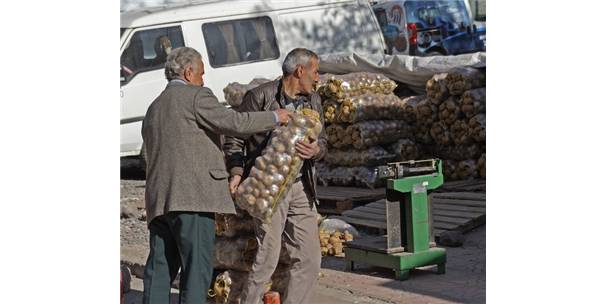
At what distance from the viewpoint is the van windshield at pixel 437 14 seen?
19281 mm

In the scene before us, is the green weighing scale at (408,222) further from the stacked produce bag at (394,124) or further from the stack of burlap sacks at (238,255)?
the stacked produce bag at (394,124)

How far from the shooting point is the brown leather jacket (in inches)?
254

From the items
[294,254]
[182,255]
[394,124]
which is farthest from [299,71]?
[394,124]

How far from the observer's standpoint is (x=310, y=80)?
6430 millimetres

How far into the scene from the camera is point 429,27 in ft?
63.6

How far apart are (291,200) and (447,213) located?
365cm

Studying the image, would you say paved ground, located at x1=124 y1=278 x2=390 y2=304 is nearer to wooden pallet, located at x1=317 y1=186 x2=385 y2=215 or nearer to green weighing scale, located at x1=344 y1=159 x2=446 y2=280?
green weighing scale, located at x1=344 y1=159 x2=446 y2=280

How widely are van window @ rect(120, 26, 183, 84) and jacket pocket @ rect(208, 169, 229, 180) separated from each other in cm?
789

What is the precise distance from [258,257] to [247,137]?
725 millimetres

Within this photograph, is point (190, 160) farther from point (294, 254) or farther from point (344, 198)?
point (344, 198)

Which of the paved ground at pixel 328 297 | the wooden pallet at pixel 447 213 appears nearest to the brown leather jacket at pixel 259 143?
the paved ground at pixel 328 297

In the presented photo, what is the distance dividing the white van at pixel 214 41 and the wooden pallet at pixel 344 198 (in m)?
3.25

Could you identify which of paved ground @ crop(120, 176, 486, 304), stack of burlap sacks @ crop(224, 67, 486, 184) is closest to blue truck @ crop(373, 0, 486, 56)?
stack of burlap sacks @ crop(224, 67, 486, 184)

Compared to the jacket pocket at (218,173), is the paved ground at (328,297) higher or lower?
lower
